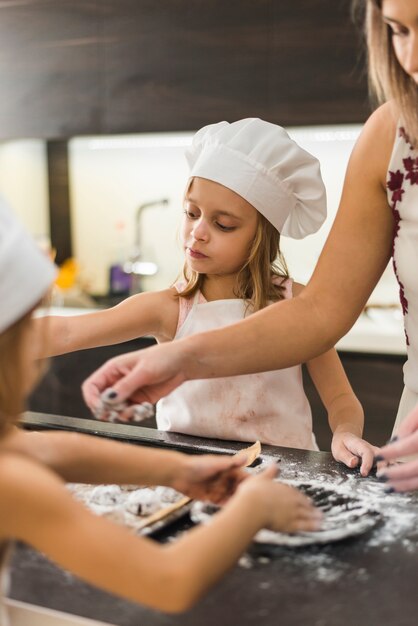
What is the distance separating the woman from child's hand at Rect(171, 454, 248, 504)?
8.7 inches

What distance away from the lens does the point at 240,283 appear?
5.72ft

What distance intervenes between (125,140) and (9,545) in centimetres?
306

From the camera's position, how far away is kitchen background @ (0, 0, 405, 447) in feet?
9.37

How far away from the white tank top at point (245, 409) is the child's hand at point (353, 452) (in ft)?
0.82

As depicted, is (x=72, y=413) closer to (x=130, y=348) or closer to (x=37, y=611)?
Result: (x=130, y=348)

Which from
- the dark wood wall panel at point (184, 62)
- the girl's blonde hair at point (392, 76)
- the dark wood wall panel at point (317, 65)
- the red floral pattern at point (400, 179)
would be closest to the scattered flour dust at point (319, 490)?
the red floral pattern at point (400, 179)

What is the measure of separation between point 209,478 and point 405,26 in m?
0.68

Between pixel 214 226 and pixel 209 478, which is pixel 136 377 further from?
pixel 214 226

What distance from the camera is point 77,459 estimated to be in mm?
1019

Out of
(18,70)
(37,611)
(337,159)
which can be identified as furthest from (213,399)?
(18,70)

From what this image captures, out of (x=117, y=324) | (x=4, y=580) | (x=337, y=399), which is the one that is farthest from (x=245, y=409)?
(x=4, y=580)

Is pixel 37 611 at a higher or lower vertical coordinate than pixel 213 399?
higher

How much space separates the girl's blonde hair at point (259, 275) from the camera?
66.8 inches

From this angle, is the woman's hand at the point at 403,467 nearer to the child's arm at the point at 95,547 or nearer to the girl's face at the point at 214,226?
the child's arm at the point at 95,547
